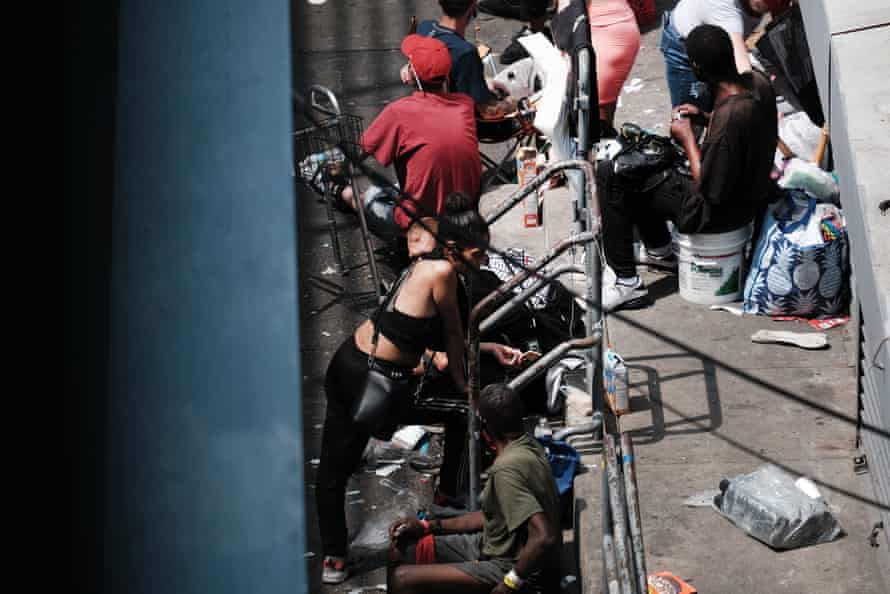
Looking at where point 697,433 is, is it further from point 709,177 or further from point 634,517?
point 634,517

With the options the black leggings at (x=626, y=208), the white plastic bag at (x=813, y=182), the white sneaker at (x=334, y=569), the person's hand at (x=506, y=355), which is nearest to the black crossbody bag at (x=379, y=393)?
the white sneaker at (x=334, y=569)

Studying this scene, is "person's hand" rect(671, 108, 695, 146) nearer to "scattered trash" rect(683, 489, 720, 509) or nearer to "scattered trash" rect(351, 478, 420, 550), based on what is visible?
"scattered trash" rect(683, 489, 720, 509)

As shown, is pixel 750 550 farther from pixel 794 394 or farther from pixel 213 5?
pixel 213 5

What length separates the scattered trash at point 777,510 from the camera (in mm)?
5023

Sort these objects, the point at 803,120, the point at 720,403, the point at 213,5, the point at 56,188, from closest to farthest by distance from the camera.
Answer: the point at 56,188, the point at 213,5, the point at 720,403, the point at 803,120

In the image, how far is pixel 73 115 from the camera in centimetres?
140

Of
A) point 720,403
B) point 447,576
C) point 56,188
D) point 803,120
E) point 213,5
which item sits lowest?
point 447,576

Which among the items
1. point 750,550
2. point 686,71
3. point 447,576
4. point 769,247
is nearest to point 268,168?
point 447,576

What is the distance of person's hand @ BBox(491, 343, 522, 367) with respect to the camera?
19.1 feet

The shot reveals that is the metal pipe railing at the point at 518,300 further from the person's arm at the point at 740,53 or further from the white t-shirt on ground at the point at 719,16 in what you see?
the white t-shirt on ground at the point at 719,16

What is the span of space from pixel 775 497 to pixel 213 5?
4.23 meters

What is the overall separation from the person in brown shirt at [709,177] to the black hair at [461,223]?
121cm

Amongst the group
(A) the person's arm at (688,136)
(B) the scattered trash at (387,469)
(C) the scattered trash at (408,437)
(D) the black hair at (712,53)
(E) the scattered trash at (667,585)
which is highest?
(D) the black hair at (712,53)

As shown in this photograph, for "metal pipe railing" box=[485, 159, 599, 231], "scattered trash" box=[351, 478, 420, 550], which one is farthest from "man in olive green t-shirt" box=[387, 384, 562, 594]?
"metal pipe railing" box=[485, 159, 599, 231]
